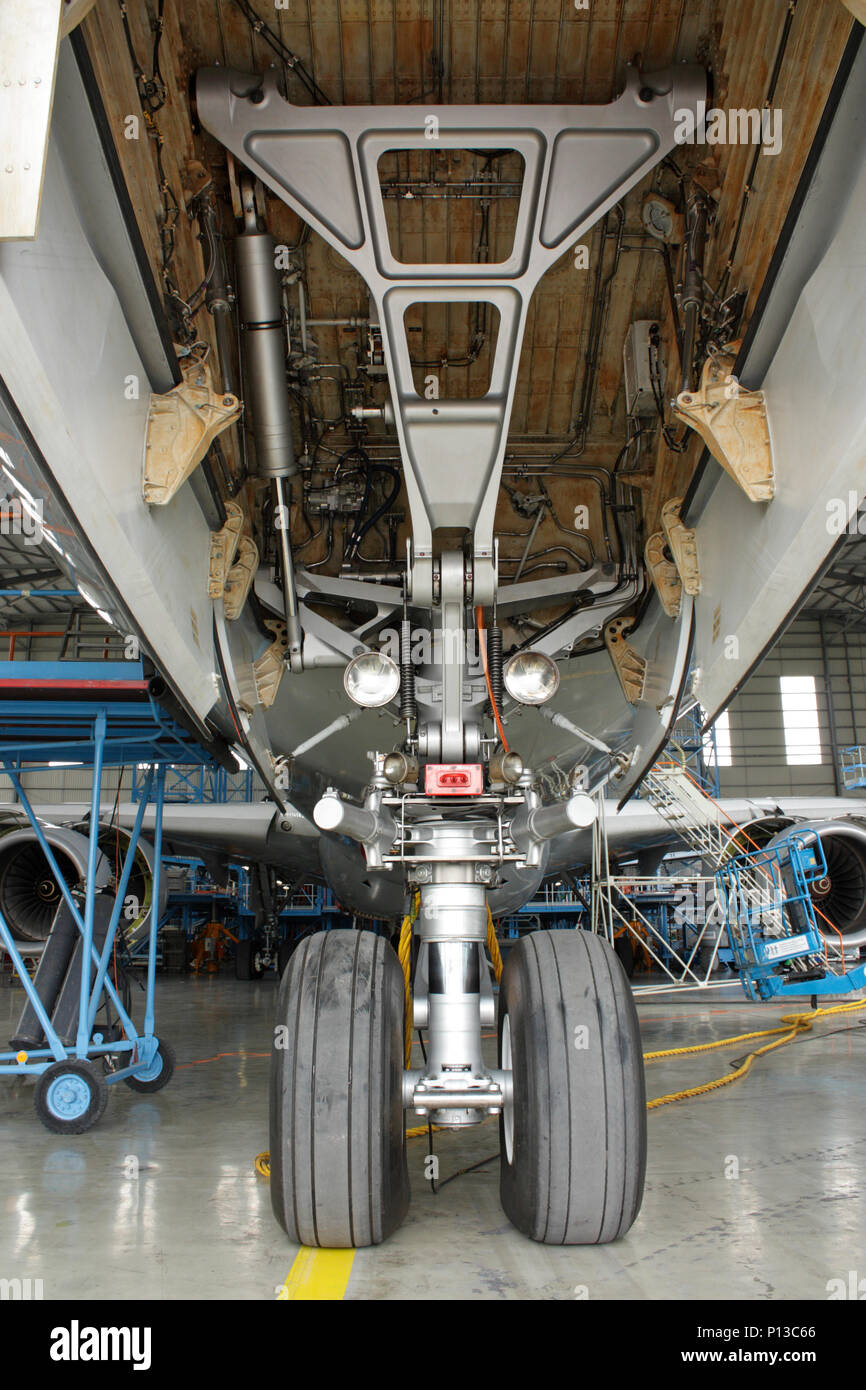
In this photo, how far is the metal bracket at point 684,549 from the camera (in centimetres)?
436

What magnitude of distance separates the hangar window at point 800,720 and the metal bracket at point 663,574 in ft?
110

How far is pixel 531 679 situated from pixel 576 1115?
1.69 metres

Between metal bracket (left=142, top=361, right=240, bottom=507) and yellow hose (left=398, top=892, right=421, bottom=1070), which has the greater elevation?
metal bracket (left=142, top=361, right=240, bottom=507)

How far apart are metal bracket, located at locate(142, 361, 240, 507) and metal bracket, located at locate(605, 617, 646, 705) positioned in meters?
2.58

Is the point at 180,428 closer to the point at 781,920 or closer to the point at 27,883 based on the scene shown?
the point at 27,883

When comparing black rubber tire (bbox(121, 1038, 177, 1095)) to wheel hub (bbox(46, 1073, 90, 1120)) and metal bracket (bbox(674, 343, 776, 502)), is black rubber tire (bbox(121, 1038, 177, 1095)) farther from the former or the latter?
metal bracket (bbox(674, 343, 776, 502))

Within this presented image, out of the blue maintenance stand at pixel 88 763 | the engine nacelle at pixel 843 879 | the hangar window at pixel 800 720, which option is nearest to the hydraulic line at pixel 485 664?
the blue maintenance stand at pixel 88 763

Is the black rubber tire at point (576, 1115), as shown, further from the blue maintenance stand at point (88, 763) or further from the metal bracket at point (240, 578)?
the blue maintenance stand at point (88, 763)

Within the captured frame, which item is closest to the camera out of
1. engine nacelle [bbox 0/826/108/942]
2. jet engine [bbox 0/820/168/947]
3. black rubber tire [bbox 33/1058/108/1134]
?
black rubber tire [bbox 33/1058/108/1134]

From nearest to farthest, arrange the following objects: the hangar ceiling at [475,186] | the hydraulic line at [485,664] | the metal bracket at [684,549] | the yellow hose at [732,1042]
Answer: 1. the hangar ceiling at [475,186]
2. the hydraulic line at [485,664]
3. the metal bracket at [684,549]
4. the yellow hose at [732,1042]

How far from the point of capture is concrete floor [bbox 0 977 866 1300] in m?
3.15

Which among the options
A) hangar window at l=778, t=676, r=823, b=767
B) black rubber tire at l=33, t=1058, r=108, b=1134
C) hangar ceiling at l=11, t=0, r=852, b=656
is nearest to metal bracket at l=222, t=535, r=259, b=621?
hangar ceiling at l=11, t=0, r=852, b=656

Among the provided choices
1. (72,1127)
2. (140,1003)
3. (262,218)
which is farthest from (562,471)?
(140,1003)
